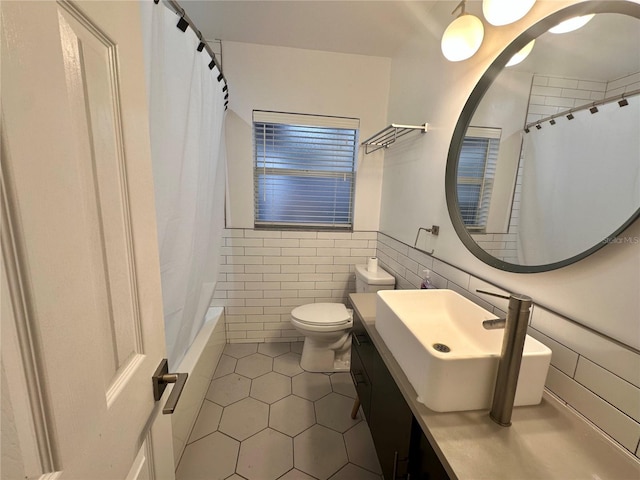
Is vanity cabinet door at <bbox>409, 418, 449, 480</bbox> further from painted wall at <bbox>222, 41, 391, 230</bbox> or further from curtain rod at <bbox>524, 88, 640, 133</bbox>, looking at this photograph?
painted wall at <bbox>222, 41, 391, 230</bbox>

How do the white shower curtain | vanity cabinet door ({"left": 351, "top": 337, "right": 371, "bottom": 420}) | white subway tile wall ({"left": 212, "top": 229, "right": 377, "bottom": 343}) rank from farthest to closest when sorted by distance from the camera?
white subway tile wall ({"left": 212, "top": 229, "right": 377, "bottom": 343})
vanity cabinet door ({"left": 351, "top": 337, "right": 371, "bottom": 420})
the white shower curtain

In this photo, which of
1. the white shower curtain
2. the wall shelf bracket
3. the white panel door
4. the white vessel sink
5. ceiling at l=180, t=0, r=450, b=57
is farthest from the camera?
the wall shelf bracket

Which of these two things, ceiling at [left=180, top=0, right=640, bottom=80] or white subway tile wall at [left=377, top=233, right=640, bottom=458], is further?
ceiling at [left=180, top=0, right=640, bottom=80]

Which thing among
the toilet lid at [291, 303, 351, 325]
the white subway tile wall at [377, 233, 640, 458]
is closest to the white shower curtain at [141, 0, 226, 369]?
the toilet lid at [291, 303, 351, 325]

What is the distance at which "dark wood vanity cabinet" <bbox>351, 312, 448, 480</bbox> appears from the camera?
0.79 m

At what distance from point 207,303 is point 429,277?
1.44m

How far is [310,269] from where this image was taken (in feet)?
7.82

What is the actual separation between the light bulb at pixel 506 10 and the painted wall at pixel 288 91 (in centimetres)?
125

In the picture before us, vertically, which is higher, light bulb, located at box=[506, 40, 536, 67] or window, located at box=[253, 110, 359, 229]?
light bulb, located at box=[506, 40, 536, 67]

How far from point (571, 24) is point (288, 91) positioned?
1.68m

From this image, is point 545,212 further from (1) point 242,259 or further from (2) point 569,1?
(1) point 242,259

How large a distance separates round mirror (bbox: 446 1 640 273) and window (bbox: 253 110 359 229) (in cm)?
116

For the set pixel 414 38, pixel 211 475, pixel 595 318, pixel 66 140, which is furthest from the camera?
pixel 414 38

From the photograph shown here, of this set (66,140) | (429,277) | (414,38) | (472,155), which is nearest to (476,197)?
(472,155)
